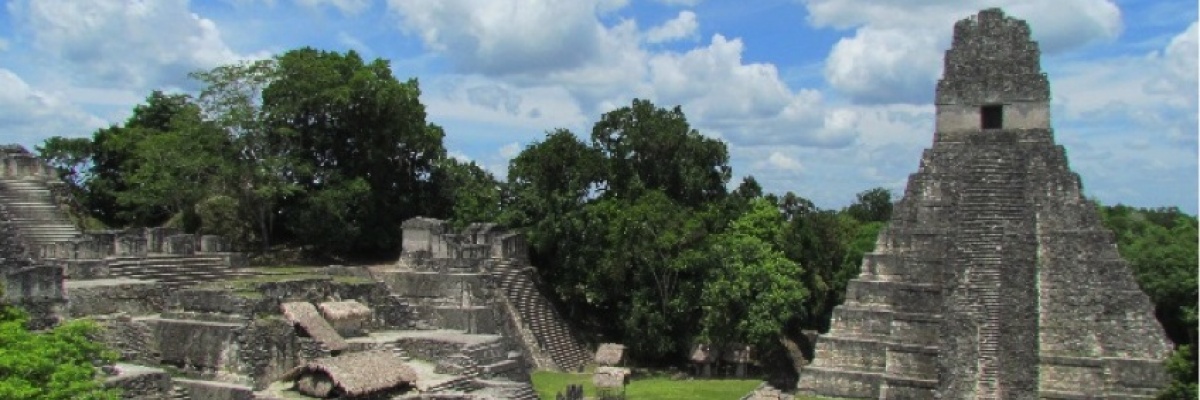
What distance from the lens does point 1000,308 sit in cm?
2097

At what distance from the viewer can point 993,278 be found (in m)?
21.3

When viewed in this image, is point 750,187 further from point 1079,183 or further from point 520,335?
point 1079,183

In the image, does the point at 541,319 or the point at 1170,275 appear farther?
the point at 541,319

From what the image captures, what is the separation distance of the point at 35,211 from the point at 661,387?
15845mm

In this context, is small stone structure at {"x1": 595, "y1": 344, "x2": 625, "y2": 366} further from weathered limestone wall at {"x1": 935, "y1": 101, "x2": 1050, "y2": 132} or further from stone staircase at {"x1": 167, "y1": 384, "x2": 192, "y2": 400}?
stone staircase at {"x1": 167, "y1": 384, "x2": 192, "y2": 400}

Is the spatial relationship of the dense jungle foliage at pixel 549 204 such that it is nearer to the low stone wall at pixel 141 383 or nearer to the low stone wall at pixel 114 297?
the low stone wall at pixel 114 297

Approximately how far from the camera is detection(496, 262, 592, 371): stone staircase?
31.6 meters

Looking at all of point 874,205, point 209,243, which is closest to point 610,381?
point 209,243

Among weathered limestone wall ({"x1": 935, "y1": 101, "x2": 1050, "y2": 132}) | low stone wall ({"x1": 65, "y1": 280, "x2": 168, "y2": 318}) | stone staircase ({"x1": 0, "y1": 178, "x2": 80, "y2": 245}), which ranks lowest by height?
low stone wall ({"x1": 65, "y1": 280, "x2": 168, "y2": 318})

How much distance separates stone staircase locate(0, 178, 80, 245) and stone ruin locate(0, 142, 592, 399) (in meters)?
0.04

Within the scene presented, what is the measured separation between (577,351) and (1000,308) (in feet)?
48.7

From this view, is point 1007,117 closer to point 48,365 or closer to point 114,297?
point 114,297

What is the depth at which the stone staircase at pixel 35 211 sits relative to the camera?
79.4ft

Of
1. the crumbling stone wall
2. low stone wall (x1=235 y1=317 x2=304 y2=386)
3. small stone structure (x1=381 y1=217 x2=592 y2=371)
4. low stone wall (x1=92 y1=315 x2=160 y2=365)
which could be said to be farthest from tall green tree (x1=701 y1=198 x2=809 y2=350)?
the crumbling stone wall
